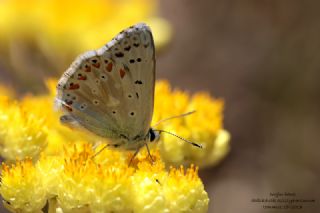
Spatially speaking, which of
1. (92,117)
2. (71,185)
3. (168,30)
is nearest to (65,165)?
(71,185)

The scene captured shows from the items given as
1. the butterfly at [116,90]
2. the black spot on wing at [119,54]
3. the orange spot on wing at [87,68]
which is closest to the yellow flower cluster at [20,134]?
the butterfly at [116,90]

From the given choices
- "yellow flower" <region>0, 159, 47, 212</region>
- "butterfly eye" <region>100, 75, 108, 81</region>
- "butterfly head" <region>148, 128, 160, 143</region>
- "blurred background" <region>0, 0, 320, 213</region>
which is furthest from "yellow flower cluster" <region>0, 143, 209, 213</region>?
"blurred background" <region>0, 0, 320, 213</region>

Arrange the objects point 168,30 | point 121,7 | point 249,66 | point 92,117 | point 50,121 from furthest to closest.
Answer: point 249,66 → point 121,7 → point 168,30 → point 50,121 → point 92,117

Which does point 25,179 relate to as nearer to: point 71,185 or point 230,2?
point 71,185

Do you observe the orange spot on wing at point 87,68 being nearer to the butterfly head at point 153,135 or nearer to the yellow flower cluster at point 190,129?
the butterfly head at point 153,135

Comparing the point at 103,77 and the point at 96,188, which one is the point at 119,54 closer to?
the point at 103,77

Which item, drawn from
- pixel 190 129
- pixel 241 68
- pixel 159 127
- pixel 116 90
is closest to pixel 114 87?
pixel 116 90

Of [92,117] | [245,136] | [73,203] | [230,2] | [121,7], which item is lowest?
[73,203]
